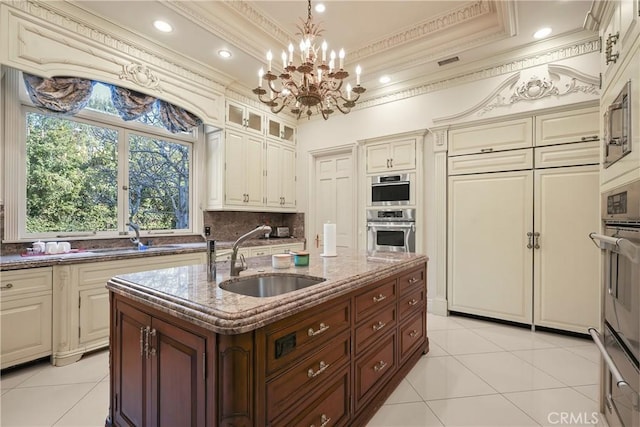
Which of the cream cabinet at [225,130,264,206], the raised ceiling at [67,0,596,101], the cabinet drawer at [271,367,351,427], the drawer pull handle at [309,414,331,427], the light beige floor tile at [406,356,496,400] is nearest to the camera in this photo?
the cabinet drawer at [271,367,351,427]

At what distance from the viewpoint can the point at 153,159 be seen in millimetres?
3779

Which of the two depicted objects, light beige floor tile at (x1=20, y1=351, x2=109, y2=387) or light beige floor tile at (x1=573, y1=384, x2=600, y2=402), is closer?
light beige floor tile at (x1=573, y1=384, x2=600, y2=402)

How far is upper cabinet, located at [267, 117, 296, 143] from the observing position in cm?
485

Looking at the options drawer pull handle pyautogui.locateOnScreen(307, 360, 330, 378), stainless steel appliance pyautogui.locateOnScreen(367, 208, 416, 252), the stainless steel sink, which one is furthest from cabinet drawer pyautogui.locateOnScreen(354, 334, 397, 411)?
stainless steel appliance pyautogui.locateOnScreen(367, 208, 416, 252)

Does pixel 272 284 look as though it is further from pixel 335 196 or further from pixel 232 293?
pixel 335 196

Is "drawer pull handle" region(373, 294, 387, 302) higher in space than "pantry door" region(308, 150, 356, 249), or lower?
lower

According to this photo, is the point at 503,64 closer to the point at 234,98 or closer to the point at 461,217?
the point at 461,217

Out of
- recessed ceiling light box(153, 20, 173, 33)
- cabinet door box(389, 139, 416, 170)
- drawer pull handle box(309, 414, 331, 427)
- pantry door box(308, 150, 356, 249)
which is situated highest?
recessed ceiling light box(153, 20, 173, 33)

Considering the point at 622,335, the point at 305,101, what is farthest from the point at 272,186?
the point at 622,335

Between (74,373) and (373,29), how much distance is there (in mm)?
4375

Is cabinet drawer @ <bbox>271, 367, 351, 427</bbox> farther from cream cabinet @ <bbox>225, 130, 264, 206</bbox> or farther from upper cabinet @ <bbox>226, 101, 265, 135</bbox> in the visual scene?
upper cabinet @ <bbox>226, 101, 265, 135</bbox>

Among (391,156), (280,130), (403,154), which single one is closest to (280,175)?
(280,130)

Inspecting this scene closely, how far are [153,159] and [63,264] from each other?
1707mm

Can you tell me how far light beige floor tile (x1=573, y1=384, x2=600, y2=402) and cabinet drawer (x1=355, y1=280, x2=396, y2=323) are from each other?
4.88 feet
